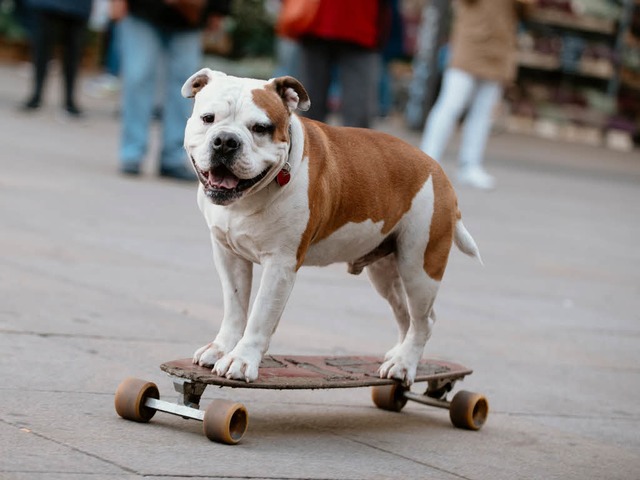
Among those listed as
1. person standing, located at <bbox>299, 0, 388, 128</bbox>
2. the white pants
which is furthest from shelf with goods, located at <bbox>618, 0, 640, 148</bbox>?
person standing, located at <bbox>299, 0, 388, 128</bbox>

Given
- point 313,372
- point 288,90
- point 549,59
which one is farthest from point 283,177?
point 549,59

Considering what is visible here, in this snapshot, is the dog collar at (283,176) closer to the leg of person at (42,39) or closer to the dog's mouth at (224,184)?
the dog's mouth at (224,184)

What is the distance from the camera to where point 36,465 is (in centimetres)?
367

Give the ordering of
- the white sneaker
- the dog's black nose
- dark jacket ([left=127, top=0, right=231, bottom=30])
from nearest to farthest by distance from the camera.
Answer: the dog's black nose
dark jacket ([left=127, top=0, right=231, bottom=30])
the white sneaker

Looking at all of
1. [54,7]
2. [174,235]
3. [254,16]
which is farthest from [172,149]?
[254,16]

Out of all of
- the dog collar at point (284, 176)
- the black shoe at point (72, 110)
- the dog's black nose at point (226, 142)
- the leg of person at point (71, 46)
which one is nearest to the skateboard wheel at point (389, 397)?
the dog collar at point (284, 176)

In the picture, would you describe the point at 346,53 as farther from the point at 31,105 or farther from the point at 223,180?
the point at 223,180

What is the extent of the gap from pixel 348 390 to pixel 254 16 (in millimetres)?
18554

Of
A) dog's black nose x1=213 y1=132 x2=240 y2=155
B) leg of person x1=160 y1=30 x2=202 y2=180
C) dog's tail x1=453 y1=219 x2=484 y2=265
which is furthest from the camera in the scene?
leg of person x1=160 y1=30 x2=202 y2=180

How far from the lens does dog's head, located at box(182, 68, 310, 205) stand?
411cm

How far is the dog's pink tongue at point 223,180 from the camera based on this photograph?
4156 millimetres

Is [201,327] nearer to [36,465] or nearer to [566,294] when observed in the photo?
[36,465]

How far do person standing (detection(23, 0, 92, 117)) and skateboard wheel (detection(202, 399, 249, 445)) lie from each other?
1083cm

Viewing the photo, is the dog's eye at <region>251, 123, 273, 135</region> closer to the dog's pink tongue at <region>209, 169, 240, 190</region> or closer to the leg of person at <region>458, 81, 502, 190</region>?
the dog's pink tongue at <region>209, 169, 240, 190</region>
